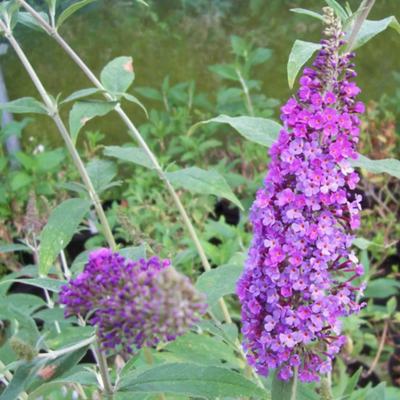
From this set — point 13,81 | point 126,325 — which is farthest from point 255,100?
point 126,325

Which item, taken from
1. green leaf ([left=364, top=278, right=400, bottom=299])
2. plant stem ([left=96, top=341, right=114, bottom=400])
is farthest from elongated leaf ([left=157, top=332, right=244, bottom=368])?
green leaf ([left=364, top=278, right=400, bottom=299])

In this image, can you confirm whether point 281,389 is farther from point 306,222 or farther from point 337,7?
point 337,7

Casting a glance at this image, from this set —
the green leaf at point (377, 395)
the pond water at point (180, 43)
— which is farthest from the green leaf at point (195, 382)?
the pond water at point (180, 43)

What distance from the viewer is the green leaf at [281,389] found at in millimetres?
595

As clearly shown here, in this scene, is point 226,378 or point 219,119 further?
point 219,119

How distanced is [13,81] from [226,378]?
2162 millimetres

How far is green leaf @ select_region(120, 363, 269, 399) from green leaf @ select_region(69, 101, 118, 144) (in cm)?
40

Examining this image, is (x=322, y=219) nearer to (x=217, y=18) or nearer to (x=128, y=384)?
(x=128, y=384)

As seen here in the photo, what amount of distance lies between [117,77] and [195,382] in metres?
0.65

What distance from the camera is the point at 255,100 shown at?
1999mm

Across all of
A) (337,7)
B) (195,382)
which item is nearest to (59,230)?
(195,382)

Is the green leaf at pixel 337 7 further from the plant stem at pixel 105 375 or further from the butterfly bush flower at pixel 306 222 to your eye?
the plant stem at pixel 105 375

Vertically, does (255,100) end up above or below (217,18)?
below

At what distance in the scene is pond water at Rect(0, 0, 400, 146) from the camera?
2.26m
